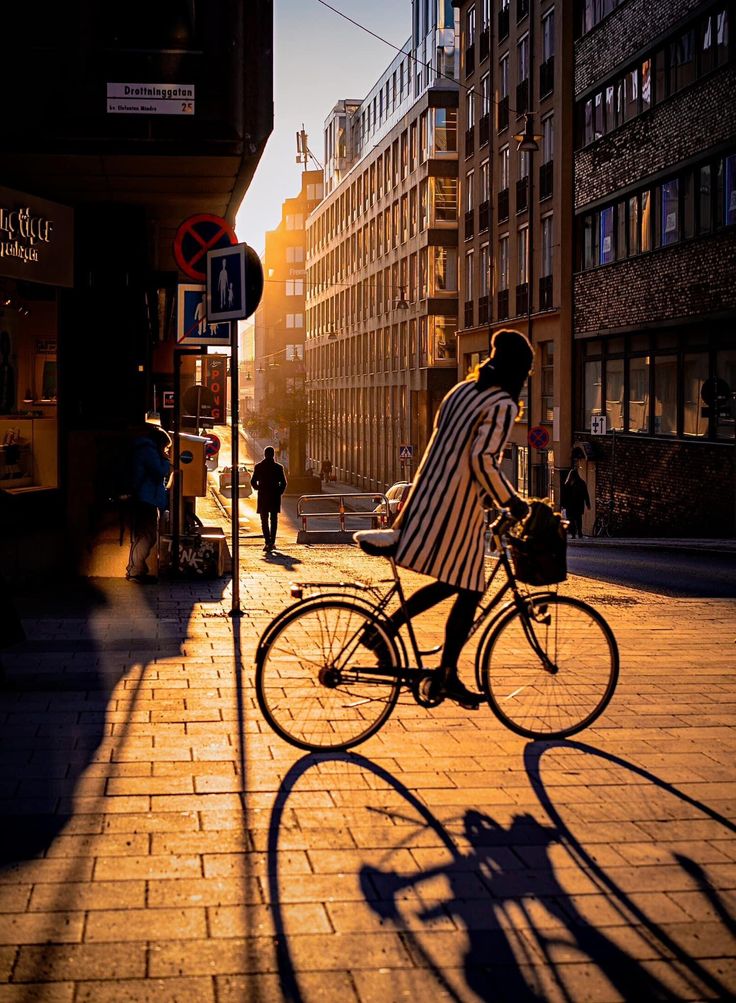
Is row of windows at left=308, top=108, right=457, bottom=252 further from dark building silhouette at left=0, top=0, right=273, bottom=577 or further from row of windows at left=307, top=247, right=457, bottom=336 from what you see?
dark building silhouette at left=0, top=0, right=273, bottom=577

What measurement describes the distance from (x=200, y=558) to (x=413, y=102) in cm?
6149

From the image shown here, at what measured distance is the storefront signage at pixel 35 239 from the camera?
1256 centimetres

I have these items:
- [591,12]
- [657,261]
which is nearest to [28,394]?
[657,261]

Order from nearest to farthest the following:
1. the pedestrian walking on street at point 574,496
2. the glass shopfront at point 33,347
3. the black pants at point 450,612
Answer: the black pants at point 450,612
the glass shopfront at point 33,347
the pedestrian walking on street at point 574,496

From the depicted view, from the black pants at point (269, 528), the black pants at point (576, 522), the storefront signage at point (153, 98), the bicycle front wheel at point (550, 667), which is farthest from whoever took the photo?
the black pants at point (576, 522)

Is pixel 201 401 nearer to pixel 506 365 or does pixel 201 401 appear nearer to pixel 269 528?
pixel 269 528

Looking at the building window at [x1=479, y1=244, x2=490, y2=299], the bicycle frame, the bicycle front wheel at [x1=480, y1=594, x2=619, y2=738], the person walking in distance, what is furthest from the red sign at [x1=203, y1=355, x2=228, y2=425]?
the building window at [x1=479, y1=244, x2=490, y2=299]

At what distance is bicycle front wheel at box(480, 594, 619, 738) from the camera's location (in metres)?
6.62

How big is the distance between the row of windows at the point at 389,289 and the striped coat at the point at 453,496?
206 feet

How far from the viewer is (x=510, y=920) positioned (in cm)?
429

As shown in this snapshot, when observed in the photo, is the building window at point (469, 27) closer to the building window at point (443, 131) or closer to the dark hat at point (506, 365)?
the building window at point (443, 131)

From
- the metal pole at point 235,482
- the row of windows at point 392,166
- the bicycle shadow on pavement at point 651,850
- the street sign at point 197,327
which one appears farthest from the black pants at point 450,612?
the row of windows at point 392,166

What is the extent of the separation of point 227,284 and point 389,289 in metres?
69.6

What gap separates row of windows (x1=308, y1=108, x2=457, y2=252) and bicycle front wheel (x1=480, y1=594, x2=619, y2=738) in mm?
63841
